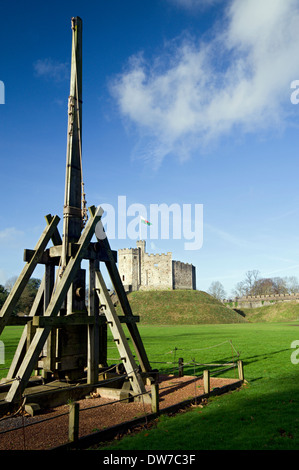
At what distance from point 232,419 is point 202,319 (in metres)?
52.0

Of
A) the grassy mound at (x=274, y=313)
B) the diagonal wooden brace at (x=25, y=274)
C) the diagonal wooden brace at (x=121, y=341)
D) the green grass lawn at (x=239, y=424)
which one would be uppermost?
the diagonal wooden brace at (x=25, y=274)

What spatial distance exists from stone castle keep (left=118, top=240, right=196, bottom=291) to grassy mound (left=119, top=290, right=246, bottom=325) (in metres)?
9.36

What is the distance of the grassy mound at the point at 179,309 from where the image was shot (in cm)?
5741

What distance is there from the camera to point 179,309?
6191cm

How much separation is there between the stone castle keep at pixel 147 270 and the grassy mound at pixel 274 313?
56.7 feet

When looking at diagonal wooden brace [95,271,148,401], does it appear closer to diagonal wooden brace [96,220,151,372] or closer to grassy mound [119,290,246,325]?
diagonal wooden brace [96,220,151,372]

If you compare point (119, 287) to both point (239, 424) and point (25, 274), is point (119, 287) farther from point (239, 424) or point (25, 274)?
point (239, 424)

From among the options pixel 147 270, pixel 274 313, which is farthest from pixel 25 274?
pixel 147 270

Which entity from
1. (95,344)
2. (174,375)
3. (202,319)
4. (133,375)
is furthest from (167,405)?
(202,319)

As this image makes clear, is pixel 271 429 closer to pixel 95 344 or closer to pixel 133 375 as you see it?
pixel 133 375

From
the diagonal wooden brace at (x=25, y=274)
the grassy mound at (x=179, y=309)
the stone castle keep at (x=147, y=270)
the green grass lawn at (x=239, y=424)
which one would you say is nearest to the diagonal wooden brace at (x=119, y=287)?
the diagonal wooden brace at (x=25, y=274)

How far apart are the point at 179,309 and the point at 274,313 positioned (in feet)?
61.7

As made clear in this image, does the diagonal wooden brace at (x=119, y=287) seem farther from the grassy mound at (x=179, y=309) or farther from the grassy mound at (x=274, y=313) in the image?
the grassy mound at (x=274, y=313)
